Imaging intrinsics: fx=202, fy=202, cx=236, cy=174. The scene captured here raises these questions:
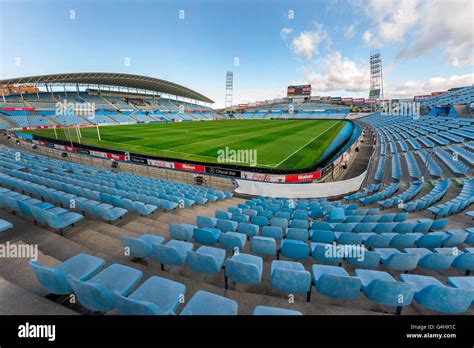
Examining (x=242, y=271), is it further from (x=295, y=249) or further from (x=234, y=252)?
(x=295, y=249)

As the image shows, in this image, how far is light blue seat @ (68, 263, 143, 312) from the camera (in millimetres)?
2233

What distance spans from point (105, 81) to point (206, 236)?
71951mm

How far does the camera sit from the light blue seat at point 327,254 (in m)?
3.83

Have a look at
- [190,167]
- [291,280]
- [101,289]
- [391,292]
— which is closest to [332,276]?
[291,280]

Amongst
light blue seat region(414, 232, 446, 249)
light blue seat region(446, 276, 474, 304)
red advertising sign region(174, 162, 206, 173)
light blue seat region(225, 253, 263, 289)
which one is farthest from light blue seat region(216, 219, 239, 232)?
red advertising sign region(174, 162, 206, 173)

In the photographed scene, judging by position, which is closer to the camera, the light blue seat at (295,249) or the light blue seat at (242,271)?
the light blue seat at (242,271)

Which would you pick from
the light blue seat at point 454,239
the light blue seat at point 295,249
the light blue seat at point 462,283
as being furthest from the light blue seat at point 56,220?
the light blue seat at point 454,239

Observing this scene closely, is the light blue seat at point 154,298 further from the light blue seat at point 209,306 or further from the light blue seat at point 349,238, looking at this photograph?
the light blue seat at point 349,238

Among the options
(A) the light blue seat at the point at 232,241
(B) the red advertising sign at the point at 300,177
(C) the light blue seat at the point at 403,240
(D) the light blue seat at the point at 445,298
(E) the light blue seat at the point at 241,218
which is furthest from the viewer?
(B) the red advertising sign at the point at 300,177

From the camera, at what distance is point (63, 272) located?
2.66 m

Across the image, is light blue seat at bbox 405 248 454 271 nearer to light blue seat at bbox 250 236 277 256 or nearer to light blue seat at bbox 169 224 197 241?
light blue seat at bbox 250 236 277 256

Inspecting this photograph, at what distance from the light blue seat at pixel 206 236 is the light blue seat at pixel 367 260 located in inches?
106

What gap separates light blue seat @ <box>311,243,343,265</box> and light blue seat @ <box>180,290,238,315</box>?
2.25 m

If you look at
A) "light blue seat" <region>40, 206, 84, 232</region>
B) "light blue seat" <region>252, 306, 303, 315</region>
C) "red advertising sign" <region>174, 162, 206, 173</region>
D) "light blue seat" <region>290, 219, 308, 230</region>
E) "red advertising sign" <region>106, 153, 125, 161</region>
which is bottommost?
"light blue seat" <region>290, 219, 308, 230</region>
